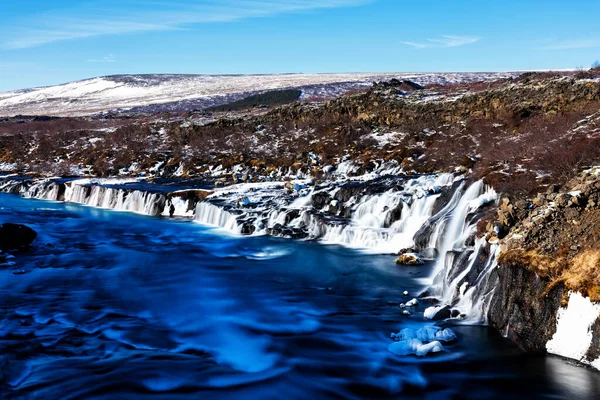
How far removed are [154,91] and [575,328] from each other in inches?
4938

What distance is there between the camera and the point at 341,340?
11344 mm

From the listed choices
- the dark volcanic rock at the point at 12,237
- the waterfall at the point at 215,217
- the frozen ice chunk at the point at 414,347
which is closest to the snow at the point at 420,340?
the frozen ice chunk at the point at 414,347

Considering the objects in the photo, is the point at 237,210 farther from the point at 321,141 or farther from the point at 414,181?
the point at 321,141

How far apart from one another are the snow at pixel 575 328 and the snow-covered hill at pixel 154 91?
7818 centimetres

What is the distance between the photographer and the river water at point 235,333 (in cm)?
918

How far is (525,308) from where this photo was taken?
1033 cm

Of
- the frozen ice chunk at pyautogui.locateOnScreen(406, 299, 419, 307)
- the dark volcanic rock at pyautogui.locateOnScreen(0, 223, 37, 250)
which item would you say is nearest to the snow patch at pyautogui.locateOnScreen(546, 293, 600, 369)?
the frozen ice chunk at pyautogui.locateOnScreen(406, 299, 419, 307)

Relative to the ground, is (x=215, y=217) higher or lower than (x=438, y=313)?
lower

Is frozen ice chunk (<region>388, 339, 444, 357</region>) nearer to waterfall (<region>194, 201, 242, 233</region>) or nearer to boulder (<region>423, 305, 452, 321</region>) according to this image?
boulder (<region>423, 305, 452, 321</region>)

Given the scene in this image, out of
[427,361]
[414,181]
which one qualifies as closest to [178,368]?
[427,361]

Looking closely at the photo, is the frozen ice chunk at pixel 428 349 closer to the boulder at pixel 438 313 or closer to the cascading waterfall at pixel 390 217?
the boulder at pixel 438 313

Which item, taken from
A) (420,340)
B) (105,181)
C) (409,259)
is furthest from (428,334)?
(105,181)

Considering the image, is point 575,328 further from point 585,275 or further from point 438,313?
point 438,313

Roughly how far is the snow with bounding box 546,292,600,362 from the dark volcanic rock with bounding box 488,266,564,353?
13cm
